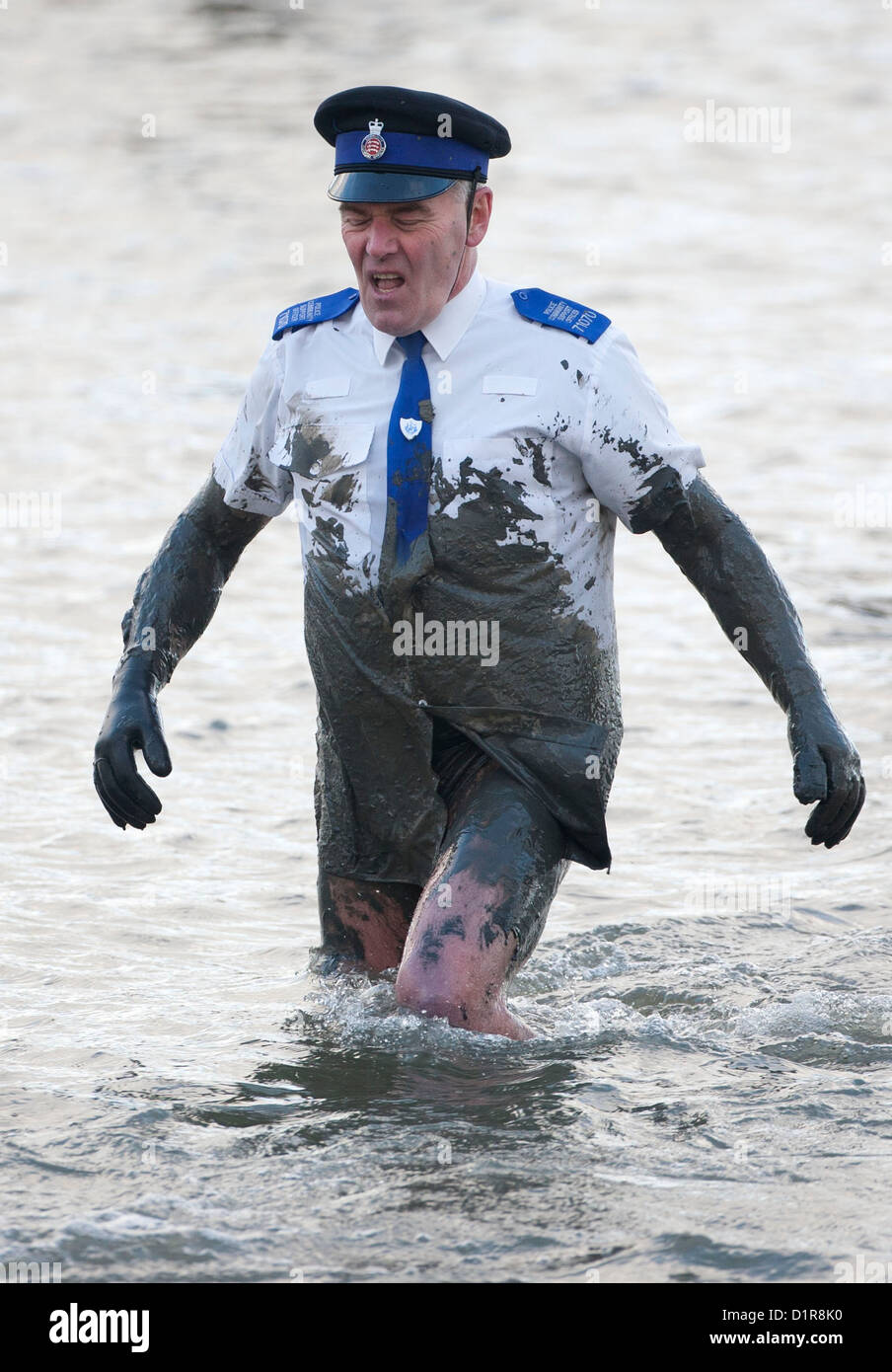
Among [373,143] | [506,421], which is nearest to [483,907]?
[506,421]

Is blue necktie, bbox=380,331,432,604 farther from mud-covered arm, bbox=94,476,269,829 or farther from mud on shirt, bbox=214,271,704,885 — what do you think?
mud-covered arm, bbox=94,476,269,829

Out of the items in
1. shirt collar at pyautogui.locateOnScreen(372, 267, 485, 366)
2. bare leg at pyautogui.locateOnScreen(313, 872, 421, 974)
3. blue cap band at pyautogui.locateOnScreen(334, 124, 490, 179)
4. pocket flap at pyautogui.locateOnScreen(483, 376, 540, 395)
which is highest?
blue cap band at pyautogui.locateOnScreen(334, 124, 490, 179)

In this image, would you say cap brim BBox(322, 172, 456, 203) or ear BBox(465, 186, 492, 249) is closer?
cap brim BBox(322, 172, 456, 203)

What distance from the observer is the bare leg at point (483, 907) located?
4.14 metres

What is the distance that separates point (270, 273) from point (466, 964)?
10.7 m

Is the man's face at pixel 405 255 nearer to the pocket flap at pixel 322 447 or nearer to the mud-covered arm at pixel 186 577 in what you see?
the pocket flap at pixel 322 447

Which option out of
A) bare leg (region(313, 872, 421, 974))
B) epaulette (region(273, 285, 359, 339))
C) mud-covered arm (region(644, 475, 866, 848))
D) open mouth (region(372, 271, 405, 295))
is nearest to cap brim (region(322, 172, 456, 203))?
open mouth (region(372, 271, 405, 295))

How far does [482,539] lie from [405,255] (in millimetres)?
574

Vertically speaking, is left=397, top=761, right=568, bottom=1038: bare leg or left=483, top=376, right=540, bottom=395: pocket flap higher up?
left=483, top=376, right=540, bottom=395: pocket flap

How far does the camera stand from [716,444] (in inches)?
434

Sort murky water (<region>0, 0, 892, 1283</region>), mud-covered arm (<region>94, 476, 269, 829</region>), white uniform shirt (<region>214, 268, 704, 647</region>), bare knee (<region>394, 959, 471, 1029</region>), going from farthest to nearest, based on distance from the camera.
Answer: mud-covered arm (<region>94, 476, 269, 829</region>) → white uniform shirt (<region>214, 268, 704, 647</region>) → bare knee (<region>394, 959, 471, 1029</region>) → murky water (<region>0, 0, 892, 1283</region>)

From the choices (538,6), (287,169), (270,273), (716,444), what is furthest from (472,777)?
(538,6)

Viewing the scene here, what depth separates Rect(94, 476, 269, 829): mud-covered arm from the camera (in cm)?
439
